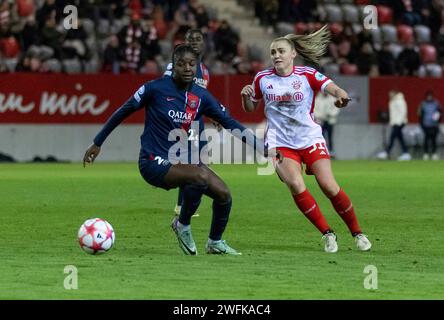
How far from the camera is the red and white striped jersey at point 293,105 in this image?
43.6ft

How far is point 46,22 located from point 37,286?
21.0 meters

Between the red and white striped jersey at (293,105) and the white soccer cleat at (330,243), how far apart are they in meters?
1.01

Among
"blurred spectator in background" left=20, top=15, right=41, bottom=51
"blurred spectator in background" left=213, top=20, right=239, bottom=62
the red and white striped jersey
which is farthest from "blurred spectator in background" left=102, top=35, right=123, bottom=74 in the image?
the red and white striped jersey

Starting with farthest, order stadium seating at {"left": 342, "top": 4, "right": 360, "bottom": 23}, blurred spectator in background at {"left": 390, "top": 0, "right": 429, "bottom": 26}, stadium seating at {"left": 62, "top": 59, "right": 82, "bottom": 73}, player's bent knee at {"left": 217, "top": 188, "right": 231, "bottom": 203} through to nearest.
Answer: blurred spectator in background at {"left": 390, "top": 0, "right": 429, "bottom": 26} → stadium seating at {"left": 342, "top": 4, "right": 360, "bottom": 23} → stadium seating at {"left": 62, "top": 59, "right": 82, "bottom": 73} → player's bent knee at {"left": 217, "top": 188, "right": 231, "bottom": 203}

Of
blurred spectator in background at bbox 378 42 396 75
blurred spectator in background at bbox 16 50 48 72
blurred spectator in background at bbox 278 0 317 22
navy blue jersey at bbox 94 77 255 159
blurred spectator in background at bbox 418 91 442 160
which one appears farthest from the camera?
blurred spectator in background at bbox 278 0 317 22

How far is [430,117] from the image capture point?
33.9 m

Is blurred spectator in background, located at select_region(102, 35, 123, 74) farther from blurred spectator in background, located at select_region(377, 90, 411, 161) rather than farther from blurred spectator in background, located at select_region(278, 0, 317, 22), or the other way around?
blurred spectator in background, located at select_region(377, 90, 411, 161)

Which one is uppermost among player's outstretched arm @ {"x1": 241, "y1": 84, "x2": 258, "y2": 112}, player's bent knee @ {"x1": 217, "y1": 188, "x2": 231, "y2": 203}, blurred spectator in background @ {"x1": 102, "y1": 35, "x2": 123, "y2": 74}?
blurred spectator in background @ {"x1": 102, "y1": 35, "x2": 123, "y2": 74}

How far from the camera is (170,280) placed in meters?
10.5

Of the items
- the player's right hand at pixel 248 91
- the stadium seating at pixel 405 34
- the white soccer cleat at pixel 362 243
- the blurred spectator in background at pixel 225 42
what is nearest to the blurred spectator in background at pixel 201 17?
the blurred spectator in background at pixel 225 42

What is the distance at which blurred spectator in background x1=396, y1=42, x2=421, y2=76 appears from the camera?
115ft

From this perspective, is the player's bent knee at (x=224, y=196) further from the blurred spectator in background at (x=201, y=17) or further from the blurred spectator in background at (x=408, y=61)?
the blurred spectator in background at (x=408, y=61)

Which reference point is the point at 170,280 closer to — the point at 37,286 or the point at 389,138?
the point at 37,286
